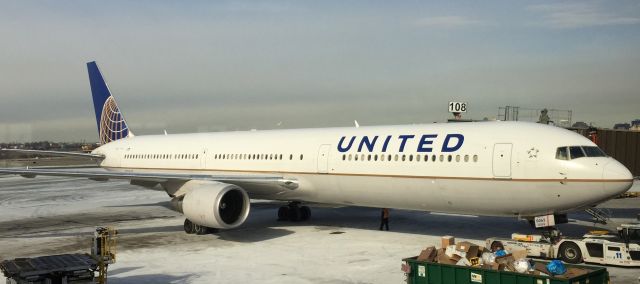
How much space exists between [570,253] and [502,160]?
315 centimetres

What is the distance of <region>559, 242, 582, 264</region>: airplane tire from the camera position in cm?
1501

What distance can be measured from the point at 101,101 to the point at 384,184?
23433 mm

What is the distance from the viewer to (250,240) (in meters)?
20.2

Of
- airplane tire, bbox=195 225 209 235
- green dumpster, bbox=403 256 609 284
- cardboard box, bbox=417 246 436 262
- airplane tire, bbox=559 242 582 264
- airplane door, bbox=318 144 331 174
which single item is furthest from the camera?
airplane tire, bbox=195 225 209 235

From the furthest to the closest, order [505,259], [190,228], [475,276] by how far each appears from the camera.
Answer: [190,228] → [505,259] → [475,276]

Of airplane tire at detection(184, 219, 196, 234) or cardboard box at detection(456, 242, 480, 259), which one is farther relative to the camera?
airplane tire at detection(184, 219, 196, 234)

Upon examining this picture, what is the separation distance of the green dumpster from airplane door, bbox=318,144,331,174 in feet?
28.5

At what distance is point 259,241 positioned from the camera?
19938 mm

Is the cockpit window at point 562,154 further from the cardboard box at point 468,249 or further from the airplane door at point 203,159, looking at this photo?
the airplane door at point 203,159

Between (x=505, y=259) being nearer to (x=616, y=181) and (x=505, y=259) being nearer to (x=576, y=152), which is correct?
(x=616, y=181)

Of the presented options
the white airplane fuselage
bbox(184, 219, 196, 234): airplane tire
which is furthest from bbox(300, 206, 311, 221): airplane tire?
bbox(184, 219, 196, 234): airplane tire

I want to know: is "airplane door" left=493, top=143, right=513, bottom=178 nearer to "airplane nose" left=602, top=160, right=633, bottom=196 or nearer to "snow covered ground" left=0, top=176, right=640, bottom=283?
"airplane nose" left=602, top=160, right=633, bottom=196

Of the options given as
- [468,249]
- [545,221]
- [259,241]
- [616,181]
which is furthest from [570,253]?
[259,241]

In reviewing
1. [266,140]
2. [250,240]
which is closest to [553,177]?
[250,240]
